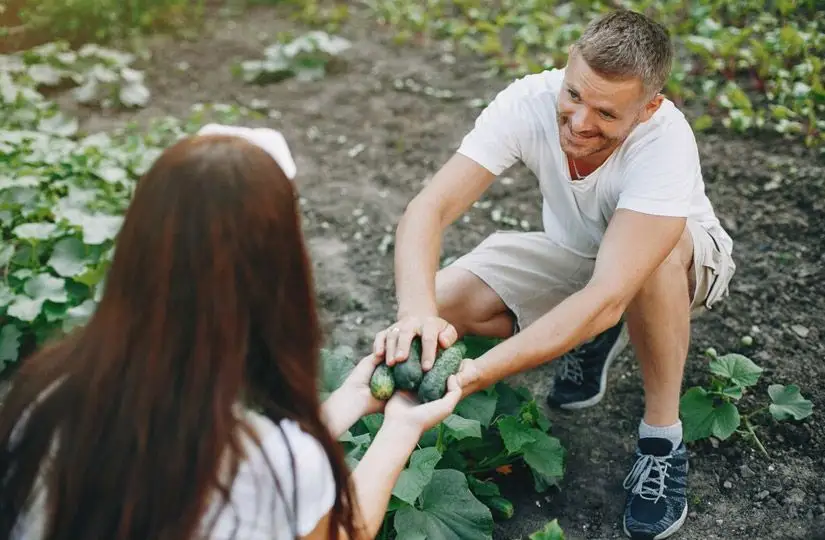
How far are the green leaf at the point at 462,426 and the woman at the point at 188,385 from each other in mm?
1035

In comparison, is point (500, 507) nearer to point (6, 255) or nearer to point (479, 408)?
point (479, 408)

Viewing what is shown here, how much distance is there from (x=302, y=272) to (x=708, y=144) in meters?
3.68

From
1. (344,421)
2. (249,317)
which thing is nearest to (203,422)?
(249,317)

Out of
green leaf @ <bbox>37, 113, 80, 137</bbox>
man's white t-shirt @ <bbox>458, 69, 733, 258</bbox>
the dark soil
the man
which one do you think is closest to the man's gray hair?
the man

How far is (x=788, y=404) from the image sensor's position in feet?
10.3

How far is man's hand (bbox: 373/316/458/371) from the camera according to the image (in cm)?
255

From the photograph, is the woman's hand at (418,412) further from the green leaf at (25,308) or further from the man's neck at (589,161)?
the green leaf at (25,308)

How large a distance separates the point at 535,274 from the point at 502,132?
21.8 inches

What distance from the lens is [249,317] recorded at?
1639 mm

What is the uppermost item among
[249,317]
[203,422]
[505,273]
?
[249,317]

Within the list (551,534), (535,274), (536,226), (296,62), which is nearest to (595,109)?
(535,274)

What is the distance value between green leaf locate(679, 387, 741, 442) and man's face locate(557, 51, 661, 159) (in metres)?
1.02

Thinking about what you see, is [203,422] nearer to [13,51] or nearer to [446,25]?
[446,25]

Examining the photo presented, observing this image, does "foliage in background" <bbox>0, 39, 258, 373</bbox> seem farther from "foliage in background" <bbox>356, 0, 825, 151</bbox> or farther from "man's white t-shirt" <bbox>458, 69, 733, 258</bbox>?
"foliage in background" <bbox>356, 0, 825, 151</bbox>
